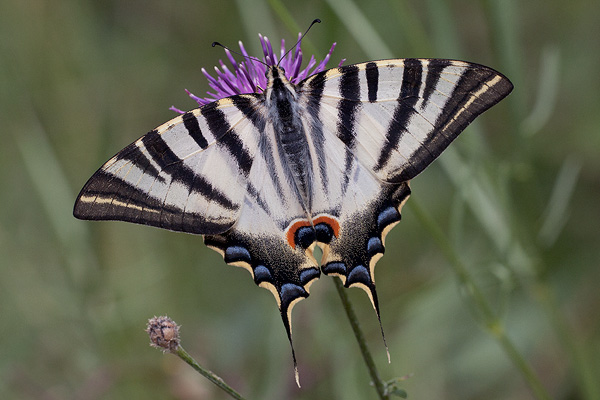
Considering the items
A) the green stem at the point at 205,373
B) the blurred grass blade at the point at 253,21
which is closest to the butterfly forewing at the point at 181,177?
the green stem at the point at 205,373

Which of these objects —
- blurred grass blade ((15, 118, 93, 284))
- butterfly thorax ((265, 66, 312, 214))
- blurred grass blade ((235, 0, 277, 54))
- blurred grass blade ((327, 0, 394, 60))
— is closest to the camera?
butterfly thorax ((265, 66, 312, 214))

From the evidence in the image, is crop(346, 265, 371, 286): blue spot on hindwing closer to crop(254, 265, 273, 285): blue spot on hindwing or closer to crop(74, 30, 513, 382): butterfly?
crop(74, 30, 513, 382): butterfly

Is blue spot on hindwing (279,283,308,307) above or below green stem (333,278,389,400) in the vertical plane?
above

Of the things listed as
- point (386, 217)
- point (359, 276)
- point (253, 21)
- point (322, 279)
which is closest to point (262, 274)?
point (359, 276)

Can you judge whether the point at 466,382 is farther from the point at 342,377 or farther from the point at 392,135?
the point at 392,135

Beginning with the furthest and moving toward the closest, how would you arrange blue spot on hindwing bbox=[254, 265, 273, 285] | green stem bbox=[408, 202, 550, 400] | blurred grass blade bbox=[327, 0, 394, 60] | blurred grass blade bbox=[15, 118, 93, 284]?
blurred grass blade bbox=[15, 118, 93, 284] < blurred grass blade bbox=[327, 0, 394, 60] < green stem bbox=[408, 202, 550, 400] < blue spot on hindwing bbox=[254, 265, 273, 285]

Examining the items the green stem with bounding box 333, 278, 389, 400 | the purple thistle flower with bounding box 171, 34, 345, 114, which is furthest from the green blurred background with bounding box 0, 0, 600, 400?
the green stem with bounding box 333, 278, 389, 400

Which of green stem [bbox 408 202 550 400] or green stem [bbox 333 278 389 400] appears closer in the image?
green stem [bbox 333 278 389 400]

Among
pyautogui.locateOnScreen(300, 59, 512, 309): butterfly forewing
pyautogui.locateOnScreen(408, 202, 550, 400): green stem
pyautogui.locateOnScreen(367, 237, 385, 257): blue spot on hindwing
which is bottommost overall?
pyautogui.locateOnScreen(408, 202, 550, 400): green stem

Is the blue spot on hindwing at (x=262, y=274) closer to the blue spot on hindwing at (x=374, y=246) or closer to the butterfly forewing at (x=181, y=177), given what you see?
the butterfly forewing at (x=181, y=177)

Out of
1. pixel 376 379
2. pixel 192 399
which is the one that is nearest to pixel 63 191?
pixel 192 399
